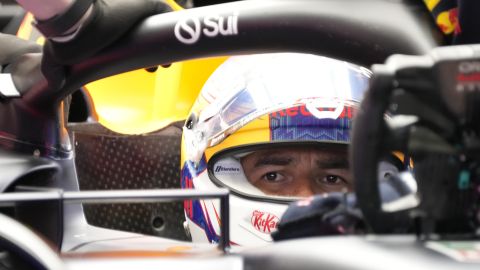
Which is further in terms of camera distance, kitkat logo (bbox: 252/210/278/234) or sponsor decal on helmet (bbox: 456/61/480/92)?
kitkat logo (bbox: 252/210/278/234)

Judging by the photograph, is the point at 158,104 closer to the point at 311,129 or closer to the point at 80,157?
the point at 80,157

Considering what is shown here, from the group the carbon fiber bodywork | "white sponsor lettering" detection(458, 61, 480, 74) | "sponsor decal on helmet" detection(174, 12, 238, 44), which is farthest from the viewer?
the carbon fiber bodywork

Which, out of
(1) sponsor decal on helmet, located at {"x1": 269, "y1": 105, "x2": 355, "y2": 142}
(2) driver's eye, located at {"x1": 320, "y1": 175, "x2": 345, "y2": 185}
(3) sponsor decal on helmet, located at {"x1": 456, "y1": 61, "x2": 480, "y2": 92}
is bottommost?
(2) driver's eye, located at {"x1": 320, "y1": 175, "x2": 345, "y2": 185}

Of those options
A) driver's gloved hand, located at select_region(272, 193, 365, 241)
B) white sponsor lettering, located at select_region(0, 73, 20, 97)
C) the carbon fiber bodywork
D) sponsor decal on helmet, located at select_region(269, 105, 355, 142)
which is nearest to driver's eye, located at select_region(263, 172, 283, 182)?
sponsor decal on helmet, located at select_region(269, 105, 355, 142)

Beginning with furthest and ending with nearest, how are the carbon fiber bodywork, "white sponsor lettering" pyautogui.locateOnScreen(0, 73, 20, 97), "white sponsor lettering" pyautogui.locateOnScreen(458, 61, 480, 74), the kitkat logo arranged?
the carbon fiber bodywork < the kitkat logo < "white sponsor lettering" pyautogui.locateOnScreen(0, 73, 20, 97) < "white sponsor lettering" pyautogui.locateOnScreen(458, 61, 480, 74)

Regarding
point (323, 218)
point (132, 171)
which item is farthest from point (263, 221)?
point (323, 218)

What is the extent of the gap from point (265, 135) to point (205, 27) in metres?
0.76

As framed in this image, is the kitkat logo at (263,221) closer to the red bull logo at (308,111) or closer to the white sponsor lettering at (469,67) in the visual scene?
the red bull logo at (308,111)

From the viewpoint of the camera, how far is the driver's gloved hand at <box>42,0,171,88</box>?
0.76m

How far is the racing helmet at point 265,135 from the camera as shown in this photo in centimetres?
143

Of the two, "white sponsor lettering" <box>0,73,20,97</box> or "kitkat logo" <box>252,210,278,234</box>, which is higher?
"white sponsor lettering" <box>0,73,20,97</box>

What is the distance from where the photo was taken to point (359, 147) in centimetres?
45

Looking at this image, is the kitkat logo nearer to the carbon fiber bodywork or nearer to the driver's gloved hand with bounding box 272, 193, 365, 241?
the carbon fiber bodywork

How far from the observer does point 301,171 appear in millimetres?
1518
